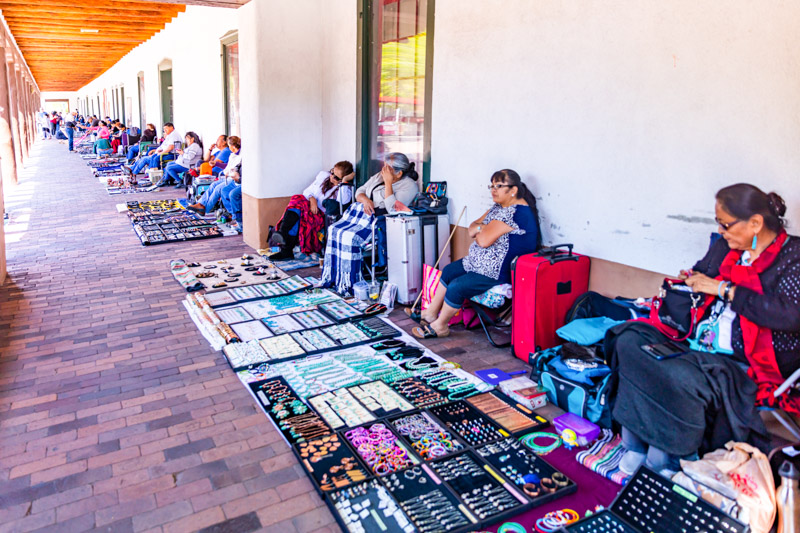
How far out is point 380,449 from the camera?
10.1 feet

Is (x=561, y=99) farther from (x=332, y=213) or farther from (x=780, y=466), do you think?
(x=332, y=213)

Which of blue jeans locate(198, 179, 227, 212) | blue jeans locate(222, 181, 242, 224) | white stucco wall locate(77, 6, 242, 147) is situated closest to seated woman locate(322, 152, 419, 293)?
blue jeans locate(222, 181, 242, 224)

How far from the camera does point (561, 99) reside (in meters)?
4.28

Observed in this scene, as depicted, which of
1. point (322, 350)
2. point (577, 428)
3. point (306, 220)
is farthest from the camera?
point (306, 220)

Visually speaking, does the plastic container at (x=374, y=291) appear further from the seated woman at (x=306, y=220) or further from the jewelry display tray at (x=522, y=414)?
the jewelry display tray at (x=522, y=414)

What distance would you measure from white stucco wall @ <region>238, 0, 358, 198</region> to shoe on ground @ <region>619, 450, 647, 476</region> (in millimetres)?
4890

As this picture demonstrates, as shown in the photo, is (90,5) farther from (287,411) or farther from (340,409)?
(340,409)

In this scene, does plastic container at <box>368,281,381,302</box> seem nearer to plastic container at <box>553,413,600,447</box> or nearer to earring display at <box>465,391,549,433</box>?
earring display at <box>465,391,549,433</box>

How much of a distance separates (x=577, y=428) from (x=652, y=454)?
0.48m

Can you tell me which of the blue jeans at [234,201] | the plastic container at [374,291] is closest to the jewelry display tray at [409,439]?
the plastic container at [374,291]

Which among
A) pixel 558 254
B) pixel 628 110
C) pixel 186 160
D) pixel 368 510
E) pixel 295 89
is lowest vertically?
pixel 368 510

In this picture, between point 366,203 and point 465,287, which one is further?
point 366,203

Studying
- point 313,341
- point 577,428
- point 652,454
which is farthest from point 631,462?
point 313,341

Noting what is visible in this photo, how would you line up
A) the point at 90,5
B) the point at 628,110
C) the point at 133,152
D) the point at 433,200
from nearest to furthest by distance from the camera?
the point at 628,110, the point at 433,200, the point at 90,5, the point at 133,152
